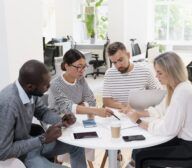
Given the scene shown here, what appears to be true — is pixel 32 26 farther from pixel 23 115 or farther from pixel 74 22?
pixel 74 22

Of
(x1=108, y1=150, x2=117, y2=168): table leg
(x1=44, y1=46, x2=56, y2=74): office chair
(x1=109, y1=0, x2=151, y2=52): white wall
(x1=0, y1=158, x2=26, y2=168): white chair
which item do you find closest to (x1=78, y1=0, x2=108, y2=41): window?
(x1=109, y1=0, x2=151, y2=52): white wall

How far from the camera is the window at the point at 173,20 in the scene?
7641mm

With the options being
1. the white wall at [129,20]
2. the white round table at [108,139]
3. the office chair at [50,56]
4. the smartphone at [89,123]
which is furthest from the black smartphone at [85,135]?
the white wall at [129,20]

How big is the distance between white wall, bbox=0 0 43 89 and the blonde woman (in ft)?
4.18

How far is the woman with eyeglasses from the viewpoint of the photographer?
219 cm

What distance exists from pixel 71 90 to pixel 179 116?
93 centimetres

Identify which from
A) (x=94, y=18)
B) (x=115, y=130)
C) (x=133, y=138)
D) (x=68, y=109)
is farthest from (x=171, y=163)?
(x=94, y=18)

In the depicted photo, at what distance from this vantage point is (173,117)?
69.3 inches

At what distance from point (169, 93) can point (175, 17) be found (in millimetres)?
6283

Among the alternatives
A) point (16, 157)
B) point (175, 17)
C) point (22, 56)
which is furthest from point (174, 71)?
point (175, 17)

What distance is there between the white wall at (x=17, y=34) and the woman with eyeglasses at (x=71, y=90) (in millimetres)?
595

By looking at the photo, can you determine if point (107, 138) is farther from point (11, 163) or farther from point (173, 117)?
point (11, 163)

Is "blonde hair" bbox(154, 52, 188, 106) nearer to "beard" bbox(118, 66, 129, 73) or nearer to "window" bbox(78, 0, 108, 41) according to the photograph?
"beard" bbox(118, 66, 129, 73)

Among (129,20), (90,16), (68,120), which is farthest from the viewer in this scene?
(90,16)
